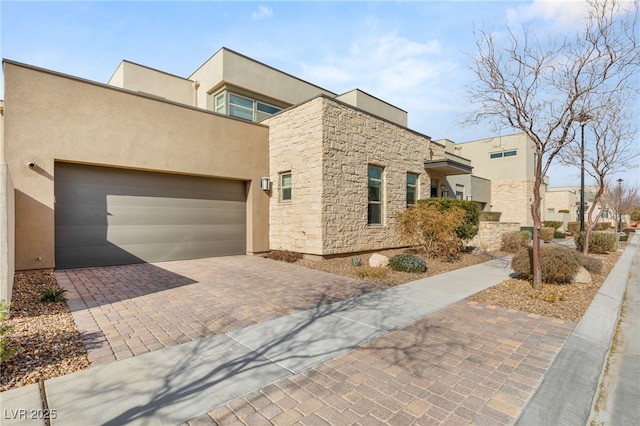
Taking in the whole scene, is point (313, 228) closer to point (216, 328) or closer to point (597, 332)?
point (216, 328)

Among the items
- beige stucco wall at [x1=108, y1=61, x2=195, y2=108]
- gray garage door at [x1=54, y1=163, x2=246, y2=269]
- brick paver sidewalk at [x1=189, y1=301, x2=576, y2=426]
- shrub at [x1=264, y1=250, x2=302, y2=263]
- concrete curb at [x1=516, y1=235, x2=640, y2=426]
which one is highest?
beige stucco wall at [x1=108, y1=61, x2=195, y2=108]

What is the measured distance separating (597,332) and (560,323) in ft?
1.36

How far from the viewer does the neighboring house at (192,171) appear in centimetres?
732

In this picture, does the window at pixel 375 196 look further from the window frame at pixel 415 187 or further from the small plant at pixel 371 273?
the small plant at pixel 371 273

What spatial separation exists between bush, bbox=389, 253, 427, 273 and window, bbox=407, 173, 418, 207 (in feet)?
16.8

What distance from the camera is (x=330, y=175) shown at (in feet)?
32.3

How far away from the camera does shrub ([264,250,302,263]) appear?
994cm

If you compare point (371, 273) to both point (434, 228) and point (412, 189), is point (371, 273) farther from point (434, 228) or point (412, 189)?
point (412, 189)

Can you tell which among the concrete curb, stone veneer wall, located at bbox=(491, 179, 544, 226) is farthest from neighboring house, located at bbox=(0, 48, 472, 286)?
stone veneer wall, located at bbox=(491, 179, 544, 226)

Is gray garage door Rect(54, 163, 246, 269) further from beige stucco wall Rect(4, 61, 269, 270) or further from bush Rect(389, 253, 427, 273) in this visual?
bush Rect(389, 253, 427, 273)

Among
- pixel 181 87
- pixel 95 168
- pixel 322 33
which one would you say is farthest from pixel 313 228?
pixel 181 87

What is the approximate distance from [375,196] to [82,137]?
9.37m

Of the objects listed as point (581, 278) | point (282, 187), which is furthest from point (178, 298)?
point (581, 278)

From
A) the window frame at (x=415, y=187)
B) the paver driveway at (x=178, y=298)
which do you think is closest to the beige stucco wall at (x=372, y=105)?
the window frame at (x=415, y=187)
